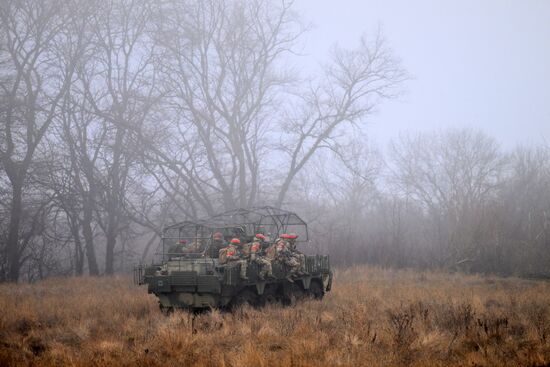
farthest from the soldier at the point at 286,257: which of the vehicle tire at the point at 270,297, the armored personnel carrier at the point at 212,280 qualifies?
the vehicle tire at the point at 270,297

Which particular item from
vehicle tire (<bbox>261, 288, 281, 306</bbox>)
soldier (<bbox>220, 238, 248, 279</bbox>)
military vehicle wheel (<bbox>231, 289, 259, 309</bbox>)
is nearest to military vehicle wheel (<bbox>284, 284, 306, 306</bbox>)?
vehicle tire (<bbox>261, 288, 281, 306</bbox>)

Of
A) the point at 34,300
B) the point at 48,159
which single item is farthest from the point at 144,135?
the point at 34,300

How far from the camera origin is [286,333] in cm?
1144

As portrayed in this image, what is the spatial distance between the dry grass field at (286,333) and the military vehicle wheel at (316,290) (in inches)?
15.5

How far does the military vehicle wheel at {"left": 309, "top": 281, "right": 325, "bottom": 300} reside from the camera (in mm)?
17181

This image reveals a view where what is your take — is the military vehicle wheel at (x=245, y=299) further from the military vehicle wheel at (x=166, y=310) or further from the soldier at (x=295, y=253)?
the soldier at (x=295, y=253)

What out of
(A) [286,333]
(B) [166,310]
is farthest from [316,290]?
(A) [286,333]

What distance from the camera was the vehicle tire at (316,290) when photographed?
17.1 m

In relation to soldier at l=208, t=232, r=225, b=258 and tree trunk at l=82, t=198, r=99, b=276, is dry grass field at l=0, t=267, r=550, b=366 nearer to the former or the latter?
soldier at l=208, t=232, r=225, b=258

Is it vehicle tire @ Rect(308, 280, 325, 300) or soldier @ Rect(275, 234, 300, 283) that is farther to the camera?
vehicle tire @ Rect(308, 280, 325, 300)

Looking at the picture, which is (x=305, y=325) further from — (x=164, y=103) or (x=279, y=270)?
(x=164, y=103)

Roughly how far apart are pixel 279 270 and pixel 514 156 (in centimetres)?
3503

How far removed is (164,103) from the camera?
30.2 m

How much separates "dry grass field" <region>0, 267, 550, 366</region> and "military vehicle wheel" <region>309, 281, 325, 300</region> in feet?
1.30
